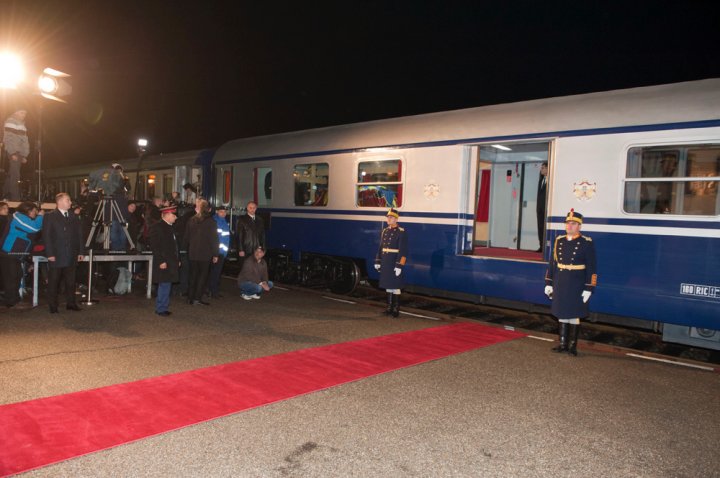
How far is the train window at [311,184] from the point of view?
11656 millimetres

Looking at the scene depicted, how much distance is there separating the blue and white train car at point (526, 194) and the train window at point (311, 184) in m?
0.03

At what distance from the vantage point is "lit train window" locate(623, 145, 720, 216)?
697 centimetres

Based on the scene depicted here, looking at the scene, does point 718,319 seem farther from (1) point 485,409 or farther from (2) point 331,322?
(2) point 331,322

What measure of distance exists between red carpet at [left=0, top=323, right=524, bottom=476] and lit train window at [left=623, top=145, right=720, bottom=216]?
10.1 feet

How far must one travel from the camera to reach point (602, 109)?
7906mm

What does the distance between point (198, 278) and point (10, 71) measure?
4.28 m

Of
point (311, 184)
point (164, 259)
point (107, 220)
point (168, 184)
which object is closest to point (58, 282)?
point (164, 259)

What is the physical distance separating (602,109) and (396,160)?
3719mm

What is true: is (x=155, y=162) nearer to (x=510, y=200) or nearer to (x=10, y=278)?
(x=10, y=278)

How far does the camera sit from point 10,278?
29.4 feet

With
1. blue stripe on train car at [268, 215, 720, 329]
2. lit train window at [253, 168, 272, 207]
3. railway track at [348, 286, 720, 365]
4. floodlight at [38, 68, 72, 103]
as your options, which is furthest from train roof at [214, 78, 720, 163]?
floodlight at [38, 68, 72, 103]

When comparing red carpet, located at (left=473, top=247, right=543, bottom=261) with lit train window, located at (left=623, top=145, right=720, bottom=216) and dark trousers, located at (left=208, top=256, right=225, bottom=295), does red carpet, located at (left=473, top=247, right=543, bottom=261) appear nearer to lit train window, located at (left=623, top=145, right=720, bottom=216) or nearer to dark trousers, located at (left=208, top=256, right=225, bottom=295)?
lit train window, located at (left=623, top=145, right=720, bottom=216)

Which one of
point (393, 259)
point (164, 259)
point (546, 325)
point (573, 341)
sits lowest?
point (546, 325)

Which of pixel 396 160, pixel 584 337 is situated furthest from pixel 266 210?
pixel 584 337
